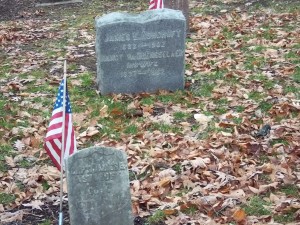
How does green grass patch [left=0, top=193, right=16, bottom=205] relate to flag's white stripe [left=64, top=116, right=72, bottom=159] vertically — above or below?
below

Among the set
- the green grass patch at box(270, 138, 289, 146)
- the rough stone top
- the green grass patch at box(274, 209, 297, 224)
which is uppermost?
the rough stone top

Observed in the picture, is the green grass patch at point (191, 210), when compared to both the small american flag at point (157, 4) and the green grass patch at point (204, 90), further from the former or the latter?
the small american flag at point (157, 4)

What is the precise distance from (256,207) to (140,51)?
3794 millimetres

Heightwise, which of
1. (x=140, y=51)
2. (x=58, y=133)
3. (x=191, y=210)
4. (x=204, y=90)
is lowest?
(x=204, y=90)

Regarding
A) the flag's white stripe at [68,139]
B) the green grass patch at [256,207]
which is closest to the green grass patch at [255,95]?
the green grass patch at [256,207]

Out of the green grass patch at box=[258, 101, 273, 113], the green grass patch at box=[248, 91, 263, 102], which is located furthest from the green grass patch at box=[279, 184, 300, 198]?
the green grass patch at box=[248, 91, 263, 102]

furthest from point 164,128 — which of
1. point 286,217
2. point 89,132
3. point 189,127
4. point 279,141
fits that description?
point 286,217

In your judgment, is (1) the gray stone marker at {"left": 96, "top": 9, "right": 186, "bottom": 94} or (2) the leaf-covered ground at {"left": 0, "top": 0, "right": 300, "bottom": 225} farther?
(1) the gray stone marker at {"left": 96, "top": 9, "right": 186, "bottom": 94}

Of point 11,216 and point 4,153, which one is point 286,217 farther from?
point 4,153

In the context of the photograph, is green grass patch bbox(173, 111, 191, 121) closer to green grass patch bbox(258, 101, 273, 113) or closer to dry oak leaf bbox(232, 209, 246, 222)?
green grass patch bbox(258, 101, 273, 113)

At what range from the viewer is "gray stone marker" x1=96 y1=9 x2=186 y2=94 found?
8.21 metres

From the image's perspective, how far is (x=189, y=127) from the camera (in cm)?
723

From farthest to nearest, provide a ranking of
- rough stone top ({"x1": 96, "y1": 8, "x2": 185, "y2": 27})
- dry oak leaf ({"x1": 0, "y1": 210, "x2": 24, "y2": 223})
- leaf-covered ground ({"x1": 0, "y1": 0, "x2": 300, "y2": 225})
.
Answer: rough stone top ({"x1": 96, "y1": 8, "x2": 185, "y2": 27})
leaf-covered ground ({"x1": 0, "y1": 0, "x2": 300, "y2": 225})
dry oak leaf ({"x1": 0, "y1": 210, "x2": 24, "y2": 223})

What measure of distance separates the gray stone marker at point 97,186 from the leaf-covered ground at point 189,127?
2.01 feet
